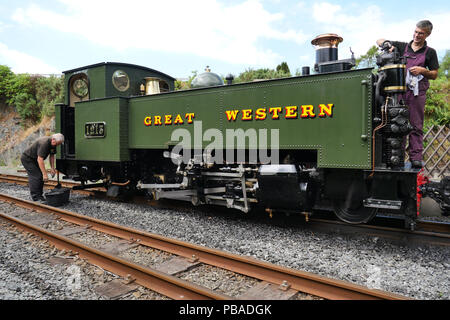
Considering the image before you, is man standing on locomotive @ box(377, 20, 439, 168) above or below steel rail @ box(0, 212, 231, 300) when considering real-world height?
above

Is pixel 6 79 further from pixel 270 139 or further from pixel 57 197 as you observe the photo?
pixel 270 139

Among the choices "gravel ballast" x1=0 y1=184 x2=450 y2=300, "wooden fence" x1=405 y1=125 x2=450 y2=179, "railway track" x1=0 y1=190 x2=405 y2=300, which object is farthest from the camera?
"wooden fence" x1=405 y1=125 x2=450 y2=179

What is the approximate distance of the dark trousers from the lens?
7.09 m

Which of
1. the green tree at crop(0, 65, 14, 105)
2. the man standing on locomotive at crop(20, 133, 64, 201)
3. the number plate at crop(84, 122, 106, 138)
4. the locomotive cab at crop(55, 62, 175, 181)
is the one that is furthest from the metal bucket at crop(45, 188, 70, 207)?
the green tree at crop(0, 65, 14, 105)

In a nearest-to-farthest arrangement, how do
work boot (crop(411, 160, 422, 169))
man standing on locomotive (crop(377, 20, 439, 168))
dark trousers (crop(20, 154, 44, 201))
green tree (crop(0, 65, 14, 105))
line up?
work boot (crop(411, 160, 422, 169)), man standing on locomotive (crop(377, 20, 439, 168)), dark trousers (crop(20, 154, 44, 201)), green tree (crop(0, 65, 14, 105))

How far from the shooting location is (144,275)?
10.9ft

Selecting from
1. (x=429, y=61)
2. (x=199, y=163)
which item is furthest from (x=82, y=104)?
(x=429, y=61)

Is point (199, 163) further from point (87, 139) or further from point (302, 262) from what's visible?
point (87, 139)

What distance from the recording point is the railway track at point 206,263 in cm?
288

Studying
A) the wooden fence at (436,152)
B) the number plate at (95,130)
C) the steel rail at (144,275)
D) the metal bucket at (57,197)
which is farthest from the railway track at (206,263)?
the wooden fence at (436,152)

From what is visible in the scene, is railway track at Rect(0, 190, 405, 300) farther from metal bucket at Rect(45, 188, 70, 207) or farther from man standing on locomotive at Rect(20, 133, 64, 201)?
man standing on locomotive at Rect(20, 133, 64, 201)

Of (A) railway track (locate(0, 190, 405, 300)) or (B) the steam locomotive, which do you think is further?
(B) the steam locomotive

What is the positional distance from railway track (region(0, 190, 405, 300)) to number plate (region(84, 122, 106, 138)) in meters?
2.53
